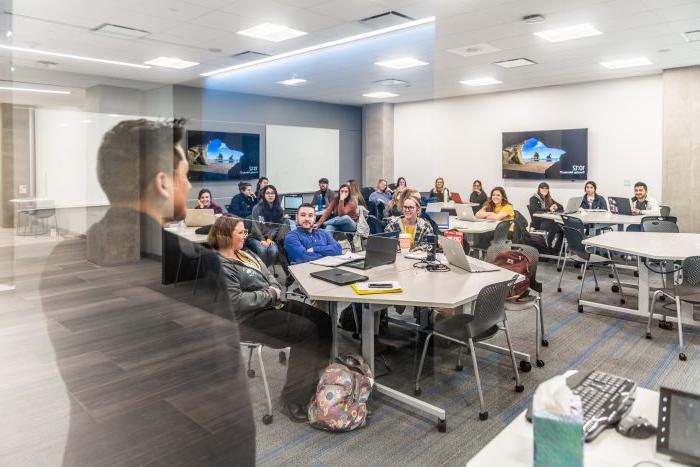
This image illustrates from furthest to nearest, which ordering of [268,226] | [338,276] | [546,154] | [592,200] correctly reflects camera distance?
1. [546,154]
2. [592,200]
3. [268,226]
4. [338,276]

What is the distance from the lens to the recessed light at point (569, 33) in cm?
526

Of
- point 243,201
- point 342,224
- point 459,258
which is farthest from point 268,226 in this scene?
point 459,258

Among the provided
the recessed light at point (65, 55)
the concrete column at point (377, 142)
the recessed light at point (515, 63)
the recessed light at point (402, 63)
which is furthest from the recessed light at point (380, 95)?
the recessed light at point (65, 55)

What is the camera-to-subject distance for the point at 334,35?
5371 millimetres

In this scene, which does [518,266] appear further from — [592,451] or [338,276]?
[592,451]

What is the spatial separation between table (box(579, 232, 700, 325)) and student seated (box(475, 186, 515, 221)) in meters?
1.51

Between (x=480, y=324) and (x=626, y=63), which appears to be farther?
(x=626, y=63)

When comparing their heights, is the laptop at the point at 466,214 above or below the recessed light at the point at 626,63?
below

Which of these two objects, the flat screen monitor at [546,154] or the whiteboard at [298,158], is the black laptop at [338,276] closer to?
the whiteboard at [298,158]

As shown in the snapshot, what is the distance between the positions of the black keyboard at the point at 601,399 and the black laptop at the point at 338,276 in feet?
5.41

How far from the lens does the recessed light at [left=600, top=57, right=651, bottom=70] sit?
22.3 feet

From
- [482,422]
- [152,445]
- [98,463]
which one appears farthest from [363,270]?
[98,463]

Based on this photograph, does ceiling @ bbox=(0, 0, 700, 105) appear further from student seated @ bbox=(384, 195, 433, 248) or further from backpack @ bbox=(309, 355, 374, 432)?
backpack @ bbox=(309, 355, 374, 432)

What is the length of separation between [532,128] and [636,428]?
8779mm
